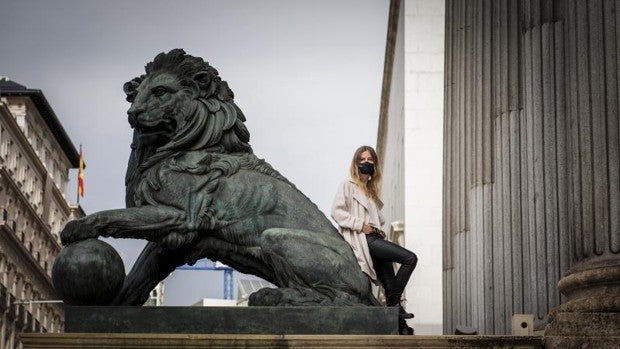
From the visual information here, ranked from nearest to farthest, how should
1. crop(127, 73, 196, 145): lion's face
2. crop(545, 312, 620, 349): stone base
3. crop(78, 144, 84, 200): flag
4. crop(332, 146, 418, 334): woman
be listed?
crop(545, 312, 620, 349): stone base → crop(127, 73, 196, 145): lion's face → crop(332, 146, 418, 334): woman → crop(78, 144, 84, 200): flag

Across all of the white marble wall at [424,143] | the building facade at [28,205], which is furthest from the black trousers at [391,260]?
the building facade at [28,205]

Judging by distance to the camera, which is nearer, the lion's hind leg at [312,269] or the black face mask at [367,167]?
the lion's hind leg at [312,269]

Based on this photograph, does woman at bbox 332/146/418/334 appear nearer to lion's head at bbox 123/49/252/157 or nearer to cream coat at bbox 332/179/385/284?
cream coat at bbox 332/179/385/284

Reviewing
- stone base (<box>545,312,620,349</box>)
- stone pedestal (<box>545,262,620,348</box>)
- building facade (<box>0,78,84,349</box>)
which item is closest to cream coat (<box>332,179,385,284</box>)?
stone pedestal (<box>545,262,620,348</box>)

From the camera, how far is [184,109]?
645 inches

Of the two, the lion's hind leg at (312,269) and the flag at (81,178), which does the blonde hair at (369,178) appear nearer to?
the lion's hind leg at (312,269)

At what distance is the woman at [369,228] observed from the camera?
18.0 m

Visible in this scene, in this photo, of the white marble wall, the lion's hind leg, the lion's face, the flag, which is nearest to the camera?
the lion's hind leg

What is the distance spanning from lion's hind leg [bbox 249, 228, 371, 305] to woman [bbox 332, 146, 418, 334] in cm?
161

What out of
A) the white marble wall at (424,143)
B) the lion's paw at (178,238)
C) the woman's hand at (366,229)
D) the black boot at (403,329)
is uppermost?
the white marble wall at (424,143)

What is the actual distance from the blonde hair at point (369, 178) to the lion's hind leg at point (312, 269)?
2.97 meters

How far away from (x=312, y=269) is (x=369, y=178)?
3.46m

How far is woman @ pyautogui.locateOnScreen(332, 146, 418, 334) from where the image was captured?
1795 cm

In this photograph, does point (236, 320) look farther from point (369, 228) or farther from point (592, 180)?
point (592, 180)
